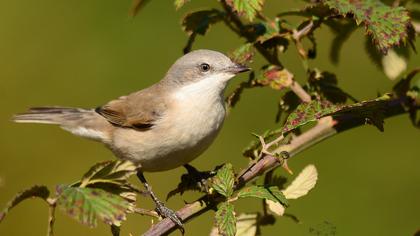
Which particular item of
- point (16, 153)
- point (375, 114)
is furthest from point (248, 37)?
point (16, 153)

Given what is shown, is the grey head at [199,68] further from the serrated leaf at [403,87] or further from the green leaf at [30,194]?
the green leaf at [30,194]

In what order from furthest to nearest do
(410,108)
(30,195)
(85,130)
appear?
(85,130) → (410,108) → (30,195)

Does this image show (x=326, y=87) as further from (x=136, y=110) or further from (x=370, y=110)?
(x=136, y=110)

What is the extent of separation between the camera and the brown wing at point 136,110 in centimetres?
306

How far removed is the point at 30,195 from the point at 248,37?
1.17m

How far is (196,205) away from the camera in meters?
1.71

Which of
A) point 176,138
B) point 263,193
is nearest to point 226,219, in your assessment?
point 263,193

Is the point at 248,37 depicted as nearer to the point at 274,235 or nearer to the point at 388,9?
the point at 388,9

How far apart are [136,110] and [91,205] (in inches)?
74.3

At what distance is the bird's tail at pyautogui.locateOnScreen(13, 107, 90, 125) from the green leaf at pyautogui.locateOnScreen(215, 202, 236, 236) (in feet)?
6.93

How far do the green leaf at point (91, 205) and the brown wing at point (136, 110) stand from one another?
1.64 metres

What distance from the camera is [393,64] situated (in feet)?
7.62

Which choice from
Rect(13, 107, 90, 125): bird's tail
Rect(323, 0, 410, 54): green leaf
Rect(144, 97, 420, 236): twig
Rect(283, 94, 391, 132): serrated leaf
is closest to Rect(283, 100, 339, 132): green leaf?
Rect(283, 94, 391, 132): serrated leaf

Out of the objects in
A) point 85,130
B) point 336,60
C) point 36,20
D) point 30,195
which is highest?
A: point 36,20
